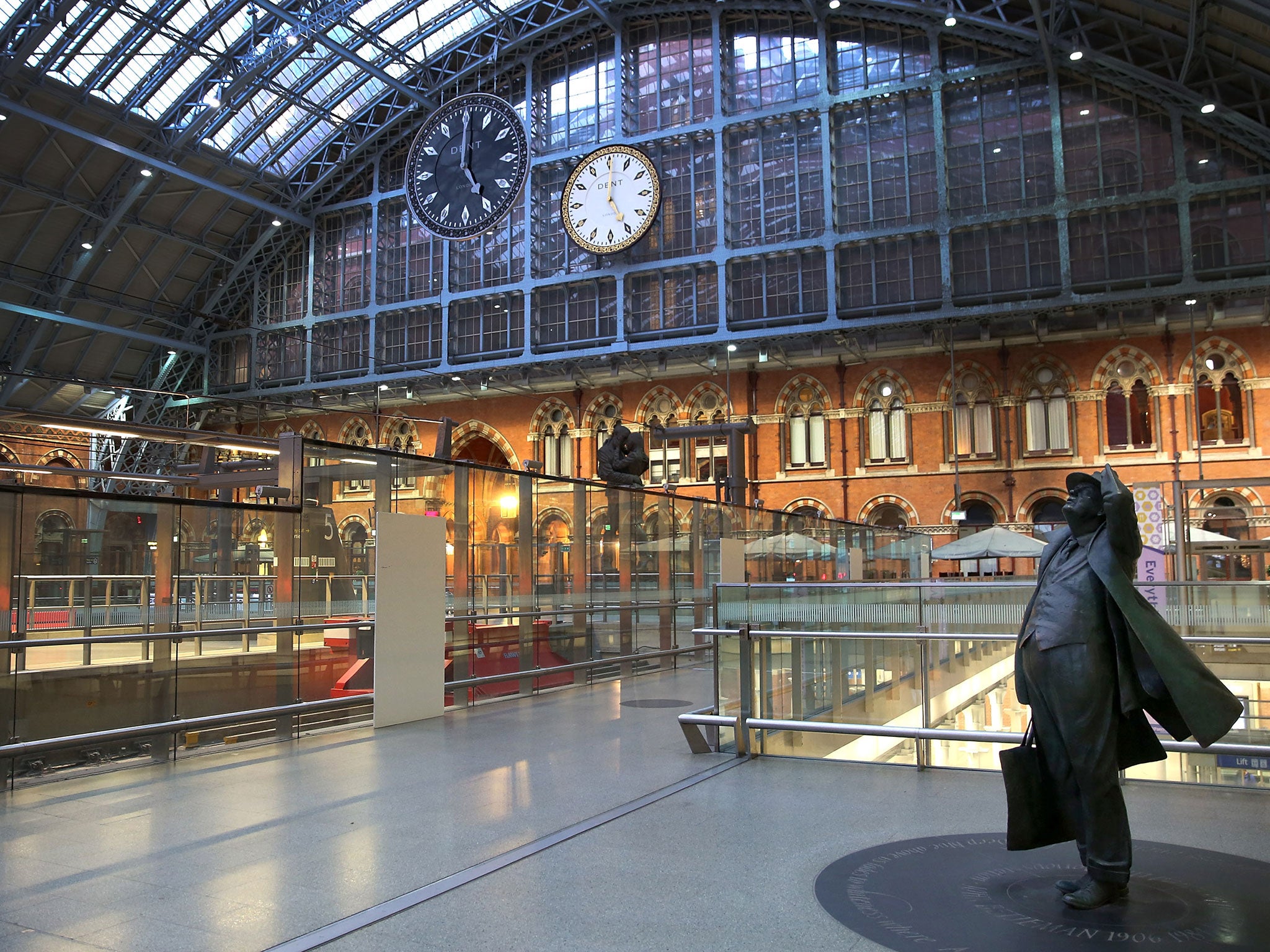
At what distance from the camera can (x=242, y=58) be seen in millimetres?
33750

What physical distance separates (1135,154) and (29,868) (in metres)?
32.3

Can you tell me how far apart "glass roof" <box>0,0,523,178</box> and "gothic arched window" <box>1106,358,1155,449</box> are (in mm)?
23738

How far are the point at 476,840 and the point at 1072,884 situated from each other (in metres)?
2.84

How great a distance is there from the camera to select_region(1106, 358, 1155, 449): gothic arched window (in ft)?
99.6

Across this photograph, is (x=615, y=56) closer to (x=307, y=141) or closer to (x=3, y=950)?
(x=307, y=141)

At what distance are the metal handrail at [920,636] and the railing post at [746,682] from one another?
0.24 feet

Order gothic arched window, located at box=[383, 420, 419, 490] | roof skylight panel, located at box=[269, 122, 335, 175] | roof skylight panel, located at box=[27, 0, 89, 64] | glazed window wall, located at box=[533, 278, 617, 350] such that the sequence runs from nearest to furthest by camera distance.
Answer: roof skylight panel, located at box=[27, 0, 89, 64]
glazed window wall, located at box=[533, 278, 617, 350]
roof skylight panel, located at box=[269, 122, 335, 175]
gothic arched window, located at box=[383, 420, 419, 490]

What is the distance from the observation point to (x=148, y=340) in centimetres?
4056

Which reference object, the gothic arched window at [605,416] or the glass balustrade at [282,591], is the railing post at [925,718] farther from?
the gothic arched window at [605,416]

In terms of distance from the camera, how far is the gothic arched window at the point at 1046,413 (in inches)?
1223

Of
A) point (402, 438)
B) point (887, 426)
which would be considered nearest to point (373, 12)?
point (402, 438)

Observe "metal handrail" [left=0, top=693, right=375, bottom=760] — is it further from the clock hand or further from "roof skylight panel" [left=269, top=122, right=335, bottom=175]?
"roof skylight panel" [left=269, top=122, right=335, bottom=175]

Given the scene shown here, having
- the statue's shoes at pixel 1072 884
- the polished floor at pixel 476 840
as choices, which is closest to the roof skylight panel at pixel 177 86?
the polished floor at pixel 476 840

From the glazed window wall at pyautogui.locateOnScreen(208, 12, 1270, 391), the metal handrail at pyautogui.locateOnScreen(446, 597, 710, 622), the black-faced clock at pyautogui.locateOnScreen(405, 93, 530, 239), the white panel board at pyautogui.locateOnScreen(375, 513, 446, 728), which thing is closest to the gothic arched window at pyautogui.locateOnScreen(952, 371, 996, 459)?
the glazed window wall at pyautogui.locateOnScreen(208, 12, 1270, 391)
